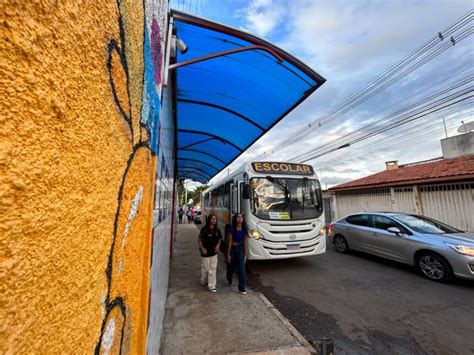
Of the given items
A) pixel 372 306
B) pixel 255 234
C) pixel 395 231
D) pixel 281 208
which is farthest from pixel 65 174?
pixel 395 231

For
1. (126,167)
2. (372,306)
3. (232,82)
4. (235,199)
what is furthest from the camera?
(235,199)

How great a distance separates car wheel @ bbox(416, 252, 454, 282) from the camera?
188 inches

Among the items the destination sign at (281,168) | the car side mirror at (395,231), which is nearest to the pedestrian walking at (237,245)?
the destination sign at (281,168)

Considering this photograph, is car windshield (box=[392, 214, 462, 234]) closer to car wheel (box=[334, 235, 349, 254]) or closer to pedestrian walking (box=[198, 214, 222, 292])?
car wheel (box=[334, 235, 349, 254])

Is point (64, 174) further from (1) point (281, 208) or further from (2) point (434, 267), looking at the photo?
(2) point (434, 267)

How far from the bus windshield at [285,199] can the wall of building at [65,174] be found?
4897 millimetres

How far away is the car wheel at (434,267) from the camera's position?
15.7 feet

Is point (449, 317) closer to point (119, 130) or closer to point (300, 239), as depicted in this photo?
point (300, 239)

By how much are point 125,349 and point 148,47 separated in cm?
149

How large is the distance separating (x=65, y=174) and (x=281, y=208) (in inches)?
219

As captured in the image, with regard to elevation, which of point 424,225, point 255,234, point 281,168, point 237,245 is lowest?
point 237,245

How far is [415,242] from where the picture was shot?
536cm

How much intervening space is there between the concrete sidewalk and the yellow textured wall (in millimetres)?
2237

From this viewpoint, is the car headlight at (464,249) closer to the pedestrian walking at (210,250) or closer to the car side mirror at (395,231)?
the car side mirror at (395,231)
